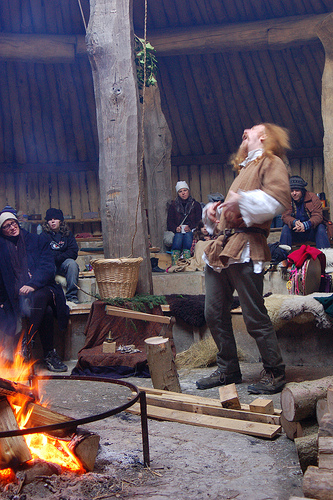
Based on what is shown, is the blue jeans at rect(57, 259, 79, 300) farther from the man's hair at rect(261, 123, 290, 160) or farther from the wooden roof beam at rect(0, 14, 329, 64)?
the wooden roof beam at rect(0, 14, 329, 64)

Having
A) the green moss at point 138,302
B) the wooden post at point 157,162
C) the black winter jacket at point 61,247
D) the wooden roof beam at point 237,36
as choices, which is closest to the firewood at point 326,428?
the green moss at point 138,302

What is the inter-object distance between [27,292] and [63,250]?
1320 mm

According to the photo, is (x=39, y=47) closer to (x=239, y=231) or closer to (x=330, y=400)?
(x=239, y=231)

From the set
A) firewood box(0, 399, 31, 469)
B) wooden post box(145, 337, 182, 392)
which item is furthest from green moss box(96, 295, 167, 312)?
firewood box(0, 399, 31, 469)

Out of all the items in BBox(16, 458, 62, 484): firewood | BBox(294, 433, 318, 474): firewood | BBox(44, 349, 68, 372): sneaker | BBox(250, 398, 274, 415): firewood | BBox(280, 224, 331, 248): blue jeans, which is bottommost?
BBox(44, 349, 68, 372): sneaker

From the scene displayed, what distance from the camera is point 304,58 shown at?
8.50m

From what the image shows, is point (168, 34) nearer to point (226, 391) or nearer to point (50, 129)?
point (50, 129)

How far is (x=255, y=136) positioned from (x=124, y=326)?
1842 millimetres

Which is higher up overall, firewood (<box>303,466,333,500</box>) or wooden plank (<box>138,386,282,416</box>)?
firewood (<box>303,466,333,500</box>)

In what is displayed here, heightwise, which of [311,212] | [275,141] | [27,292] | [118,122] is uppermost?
[118,122]

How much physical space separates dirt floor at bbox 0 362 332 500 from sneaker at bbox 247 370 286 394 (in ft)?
2.22

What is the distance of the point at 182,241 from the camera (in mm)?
6805

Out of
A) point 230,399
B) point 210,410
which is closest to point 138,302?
point 210,410

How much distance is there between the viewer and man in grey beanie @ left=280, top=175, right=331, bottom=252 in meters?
5.75
